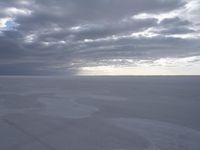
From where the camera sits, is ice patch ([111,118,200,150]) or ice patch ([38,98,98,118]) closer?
ice patch ([111,118,200,150])

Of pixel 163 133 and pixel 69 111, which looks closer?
pixel 163 133

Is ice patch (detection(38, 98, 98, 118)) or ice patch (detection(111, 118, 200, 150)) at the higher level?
ice patch (detection(38, 98, 98, 118))

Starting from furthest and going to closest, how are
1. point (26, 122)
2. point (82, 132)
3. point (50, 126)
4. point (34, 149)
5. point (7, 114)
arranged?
point (7, 114) → point (26, 122) → point (50, 126) → point (82, 132) → point (34, 149)

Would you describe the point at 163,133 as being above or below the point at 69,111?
below

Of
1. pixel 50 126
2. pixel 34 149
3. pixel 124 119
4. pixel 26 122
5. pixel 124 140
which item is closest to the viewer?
pixel 34 149

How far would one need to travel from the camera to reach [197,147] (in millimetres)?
7727

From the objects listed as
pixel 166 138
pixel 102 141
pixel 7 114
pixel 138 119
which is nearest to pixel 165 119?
pixel 138 119

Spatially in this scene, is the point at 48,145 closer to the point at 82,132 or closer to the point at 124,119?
the point at 82,132

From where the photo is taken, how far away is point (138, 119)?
12.1 meters

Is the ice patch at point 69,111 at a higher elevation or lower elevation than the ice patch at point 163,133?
higher

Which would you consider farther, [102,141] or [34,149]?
[102,141]

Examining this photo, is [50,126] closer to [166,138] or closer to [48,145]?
[48,145]

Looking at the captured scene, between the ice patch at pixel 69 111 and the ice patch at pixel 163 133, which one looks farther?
the ice patch at pixel 69 111

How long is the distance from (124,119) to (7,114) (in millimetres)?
6716
